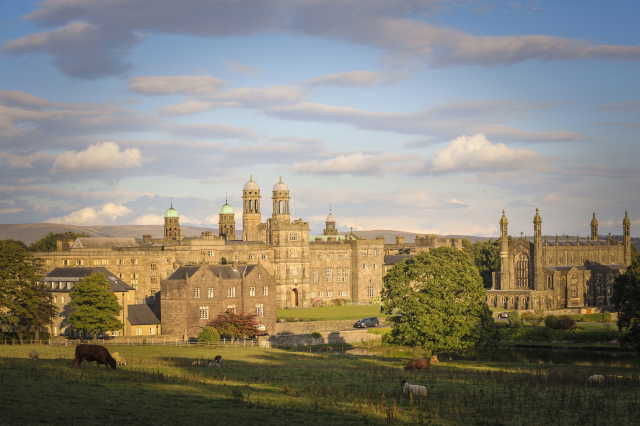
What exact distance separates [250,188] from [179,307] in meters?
60.4

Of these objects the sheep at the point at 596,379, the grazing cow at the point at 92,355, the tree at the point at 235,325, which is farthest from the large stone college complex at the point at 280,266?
the sheep at the point at 596,379

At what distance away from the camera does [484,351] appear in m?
78.0

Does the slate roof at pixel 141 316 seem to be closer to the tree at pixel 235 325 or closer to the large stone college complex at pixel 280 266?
the large stone college complex at pixel 280 266

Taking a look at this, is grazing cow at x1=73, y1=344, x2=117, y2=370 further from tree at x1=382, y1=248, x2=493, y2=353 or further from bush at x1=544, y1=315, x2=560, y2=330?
bush at x1=544, y1=315, x2=560, y2=330

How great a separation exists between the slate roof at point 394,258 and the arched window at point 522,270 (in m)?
19.7

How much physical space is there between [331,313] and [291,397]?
8459cm

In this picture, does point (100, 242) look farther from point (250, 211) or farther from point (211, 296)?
point (211, 296)

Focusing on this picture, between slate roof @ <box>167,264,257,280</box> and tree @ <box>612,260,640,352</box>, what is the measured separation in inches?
1761

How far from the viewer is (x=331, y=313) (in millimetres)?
120188

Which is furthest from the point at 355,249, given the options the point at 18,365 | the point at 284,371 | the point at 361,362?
the point at 18,365

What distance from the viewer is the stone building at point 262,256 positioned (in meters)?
122

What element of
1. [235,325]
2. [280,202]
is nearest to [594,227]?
[280,202]

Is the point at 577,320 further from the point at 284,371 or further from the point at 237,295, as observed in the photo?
the point at 284,371

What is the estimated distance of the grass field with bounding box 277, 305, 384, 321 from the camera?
111 m
